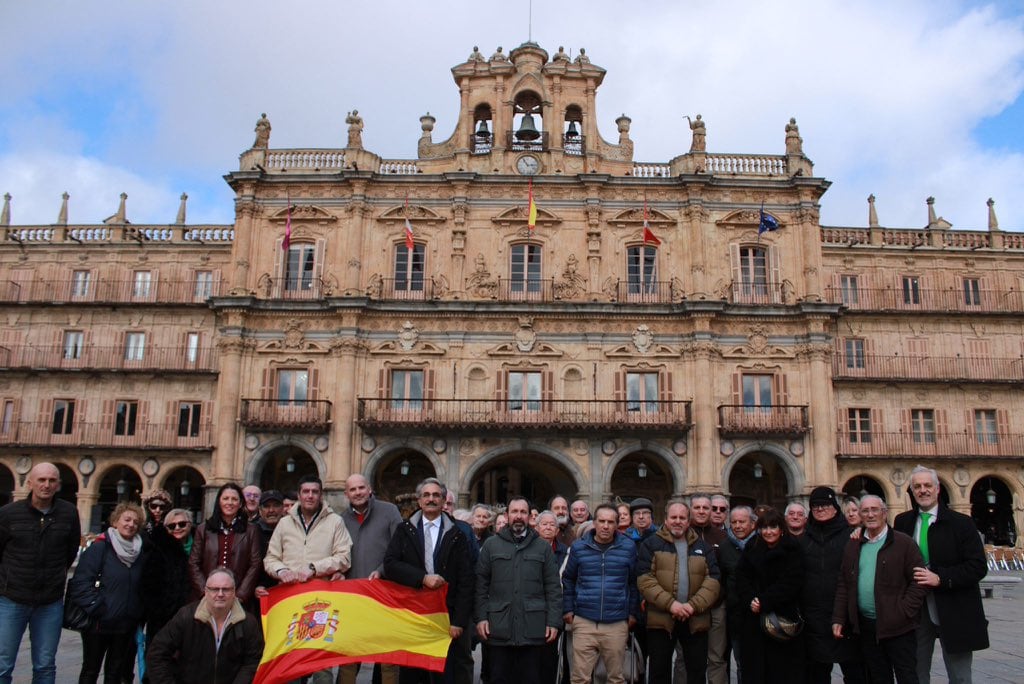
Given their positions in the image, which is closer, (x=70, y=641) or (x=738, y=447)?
(x=70, y=641)

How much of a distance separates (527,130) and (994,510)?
75.6ft

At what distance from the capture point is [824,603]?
8.03 metres

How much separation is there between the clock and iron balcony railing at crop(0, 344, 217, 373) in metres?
13.5

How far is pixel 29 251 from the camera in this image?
3459 cm

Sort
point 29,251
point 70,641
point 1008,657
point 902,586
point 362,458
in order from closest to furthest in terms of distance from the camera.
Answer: point 902,586
point 1008,657
point 70,641
point 362,458
point 29,251

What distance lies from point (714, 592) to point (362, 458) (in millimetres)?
21085

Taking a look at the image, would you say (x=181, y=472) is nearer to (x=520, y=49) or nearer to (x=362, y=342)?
(x=362, y=342)

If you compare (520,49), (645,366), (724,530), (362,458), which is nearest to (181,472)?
(362,458)

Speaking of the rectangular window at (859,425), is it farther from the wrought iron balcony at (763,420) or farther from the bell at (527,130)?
the bell at (527,130)

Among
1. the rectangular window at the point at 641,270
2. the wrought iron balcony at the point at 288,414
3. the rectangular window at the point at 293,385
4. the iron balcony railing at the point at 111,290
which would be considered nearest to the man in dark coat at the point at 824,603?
the wrought iron balcony at the point at 288,414

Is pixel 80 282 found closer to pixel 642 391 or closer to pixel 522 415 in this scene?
pixel 522 415

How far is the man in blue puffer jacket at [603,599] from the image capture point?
8.38m

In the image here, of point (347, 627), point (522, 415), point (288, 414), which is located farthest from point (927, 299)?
point (347, 627)

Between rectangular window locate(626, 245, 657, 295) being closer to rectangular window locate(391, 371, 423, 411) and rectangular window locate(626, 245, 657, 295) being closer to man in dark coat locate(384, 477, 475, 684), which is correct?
rectangular window locate(391, 371, 423, 411)
